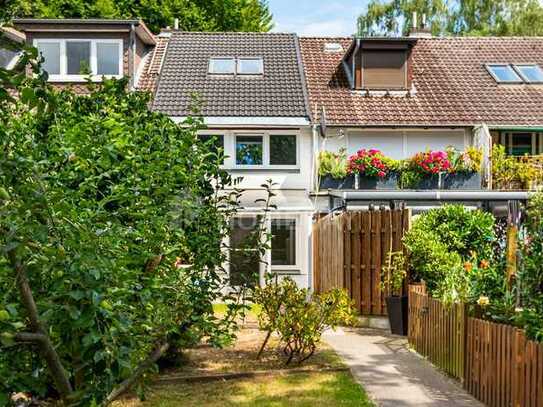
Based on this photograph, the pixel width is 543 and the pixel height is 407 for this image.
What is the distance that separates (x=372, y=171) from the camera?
72.4ft

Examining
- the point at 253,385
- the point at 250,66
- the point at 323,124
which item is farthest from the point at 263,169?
the point at 253,385

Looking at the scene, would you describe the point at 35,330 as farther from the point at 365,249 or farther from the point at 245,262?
the point at 365,249

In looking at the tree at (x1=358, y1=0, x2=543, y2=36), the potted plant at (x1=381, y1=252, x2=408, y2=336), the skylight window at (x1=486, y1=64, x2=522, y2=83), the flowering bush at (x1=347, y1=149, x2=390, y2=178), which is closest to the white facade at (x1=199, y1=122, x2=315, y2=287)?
the flowering bush at (x1=347, y1=149, x2=390, y2=178)

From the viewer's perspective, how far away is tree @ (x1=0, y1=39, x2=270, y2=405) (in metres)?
2.77

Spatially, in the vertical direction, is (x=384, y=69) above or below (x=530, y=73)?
below

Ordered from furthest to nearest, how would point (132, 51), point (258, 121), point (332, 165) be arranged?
point (132, 51) → point (332, 165) → point (258, 121)

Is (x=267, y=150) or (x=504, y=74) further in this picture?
(x=504, y=74)

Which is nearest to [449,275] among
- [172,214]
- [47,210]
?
[172,214]

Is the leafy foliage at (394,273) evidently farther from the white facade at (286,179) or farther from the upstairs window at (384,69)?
the upstairs window at (384,69)

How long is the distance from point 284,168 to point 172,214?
52.3ft

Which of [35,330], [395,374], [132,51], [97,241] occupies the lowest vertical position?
[395,374]

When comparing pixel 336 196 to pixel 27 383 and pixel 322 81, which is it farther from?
pixel 27 383

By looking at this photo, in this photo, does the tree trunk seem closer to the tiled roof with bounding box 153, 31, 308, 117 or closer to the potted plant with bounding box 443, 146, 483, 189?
the tiled roof with bounding box 153, 31, 308, 117

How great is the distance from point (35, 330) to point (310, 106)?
69.4 feet
